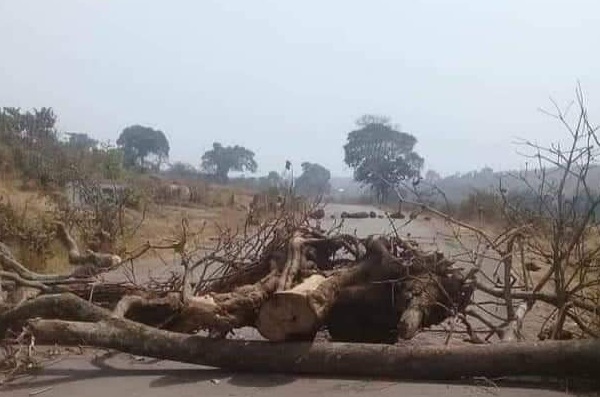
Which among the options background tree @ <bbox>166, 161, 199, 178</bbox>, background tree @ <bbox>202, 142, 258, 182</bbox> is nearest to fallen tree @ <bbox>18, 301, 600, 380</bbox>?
background tree @ <bbox>166, 161, 199, 178</bbox>

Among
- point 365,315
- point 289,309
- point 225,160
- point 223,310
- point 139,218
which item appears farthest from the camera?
point 225,160

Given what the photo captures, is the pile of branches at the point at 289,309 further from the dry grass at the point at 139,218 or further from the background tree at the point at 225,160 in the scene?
the background tree at the point at 225,160

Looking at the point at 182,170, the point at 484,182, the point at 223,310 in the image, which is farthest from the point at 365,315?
the point at 182,170

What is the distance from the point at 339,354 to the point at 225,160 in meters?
73.8

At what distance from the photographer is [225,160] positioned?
78.9 metres

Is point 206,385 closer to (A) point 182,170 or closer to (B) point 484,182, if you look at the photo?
(B) point 484,182

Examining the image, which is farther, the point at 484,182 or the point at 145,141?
the point at 145,141

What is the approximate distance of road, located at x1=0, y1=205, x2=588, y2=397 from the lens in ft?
17.8

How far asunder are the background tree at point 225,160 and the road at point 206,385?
219ft

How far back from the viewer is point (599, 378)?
18.0ft

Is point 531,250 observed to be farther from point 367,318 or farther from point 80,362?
point 80,362

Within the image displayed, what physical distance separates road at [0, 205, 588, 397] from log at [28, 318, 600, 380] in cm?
10

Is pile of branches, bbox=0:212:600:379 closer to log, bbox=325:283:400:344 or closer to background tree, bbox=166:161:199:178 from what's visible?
log, bbox=325:283:400:344

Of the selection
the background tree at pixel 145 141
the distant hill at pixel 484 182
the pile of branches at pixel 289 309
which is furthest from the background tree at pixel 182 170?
the pile of branches at pixel 289 309
